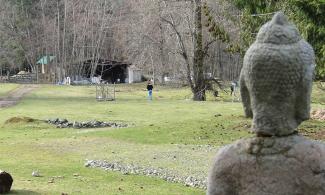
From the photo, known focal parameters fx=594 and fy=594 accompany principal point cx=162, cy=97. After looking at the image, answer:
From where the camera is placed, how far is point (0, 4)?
8000 cm

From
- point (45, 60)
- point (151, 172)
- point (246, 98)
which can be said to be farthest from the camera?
point (45, 60)

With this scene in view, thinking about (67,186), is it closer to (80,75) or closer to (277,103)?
(277,103)

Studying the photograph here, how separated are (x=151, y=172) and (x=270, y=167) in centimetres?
1215

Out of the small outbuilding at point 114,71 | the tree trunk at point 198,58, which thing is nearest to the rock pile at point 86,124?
the tree trunk at point 198,58

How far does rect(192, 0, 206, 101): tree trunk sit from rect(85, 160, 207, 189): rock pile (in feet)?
91.3

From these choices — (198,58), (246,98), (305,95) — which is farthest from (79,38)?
(305,95)

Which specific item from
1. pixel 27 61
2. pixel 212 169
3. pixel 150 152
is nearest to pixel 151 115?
pixel 150 152

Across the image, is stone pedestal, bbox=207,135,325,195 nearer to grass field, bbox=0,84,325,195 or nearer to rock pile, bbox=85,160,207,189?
grass field, bbox=0,84,325,195

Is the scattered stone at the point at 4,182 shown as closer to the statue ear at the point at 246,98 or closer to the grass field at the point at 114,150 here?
the grass field at the point at 114,150

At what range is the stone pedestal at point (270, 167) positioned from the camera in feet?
9.74

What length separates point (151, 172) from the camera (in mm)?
15039

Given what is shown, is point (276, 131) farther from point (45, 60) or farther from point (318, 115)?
point (45, 60)

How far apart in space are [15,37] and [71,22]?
808cm

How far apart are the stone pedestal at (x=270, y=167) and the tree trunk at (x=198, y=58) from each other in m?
40.1
